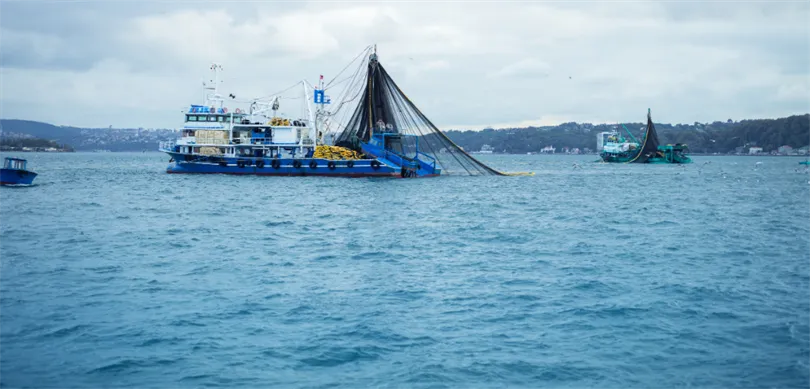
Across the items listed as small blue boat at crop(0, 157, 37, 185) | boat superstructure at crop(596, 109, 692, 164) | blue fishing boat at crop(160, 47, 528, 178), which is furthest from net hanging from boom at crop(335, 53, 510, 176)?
boat superstructure at crop(596, 109, 692, 164)

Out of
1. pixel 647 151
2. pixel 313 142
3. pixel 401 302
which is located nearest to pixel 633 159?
pixel 647 151

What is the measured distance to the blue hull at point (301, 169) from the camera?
67375 millimetres

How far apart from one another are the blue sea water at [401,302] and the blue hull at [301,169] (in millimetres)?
30932

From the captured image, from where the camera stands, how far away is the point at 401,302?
17.4 meters

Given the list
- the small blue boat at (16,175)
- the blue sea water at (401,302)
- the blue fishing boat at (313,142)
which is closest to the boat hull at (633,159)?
the blue fishing boat at (313,142)

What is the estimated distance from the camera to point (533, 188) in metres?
64.1

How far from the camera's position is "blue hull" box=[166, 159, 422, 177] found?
221 feet

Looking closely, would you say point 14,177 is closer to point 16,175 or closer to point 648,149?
→ point 16,175

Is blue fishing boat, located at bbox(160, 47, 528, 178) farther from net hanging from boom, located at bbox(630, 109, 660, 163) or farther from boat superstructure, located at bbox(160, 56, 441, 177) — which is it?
net hanging from boom, located at bbox(630, 109, 660, 163)

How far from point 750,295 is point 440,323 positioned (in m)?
8.16

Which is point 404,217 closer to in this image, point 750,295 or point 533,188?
point 750,295

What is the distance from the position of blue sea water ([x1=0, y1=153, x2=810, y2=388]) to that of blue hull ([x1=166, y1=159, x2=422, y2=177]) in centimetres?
3093

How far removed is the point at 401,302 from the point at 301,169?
2143 inches

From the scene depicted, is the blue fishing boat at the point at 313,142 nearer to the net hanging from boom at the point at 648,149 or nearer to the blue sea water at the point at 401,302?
the blue sea water at the point at 401,302
